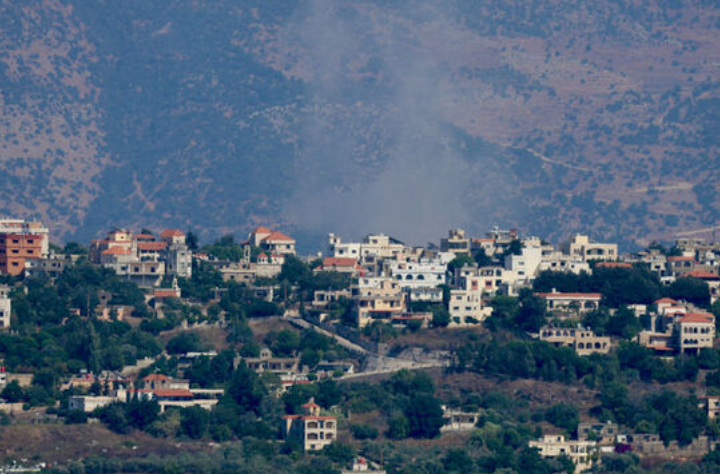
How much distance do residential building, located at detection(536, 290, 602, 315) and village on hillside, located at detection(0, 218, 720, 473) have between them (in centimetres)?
14

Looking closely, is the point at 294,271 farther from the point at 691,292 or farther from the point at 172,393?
the point at 172,393

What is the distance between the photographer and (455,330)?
159875 mm

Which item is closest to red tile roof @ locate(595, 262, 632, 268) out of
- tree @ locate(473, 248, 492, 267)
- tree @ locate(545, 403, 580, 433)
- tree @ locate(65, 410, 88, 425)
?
tree @ locate(473, 248, 492, 267)

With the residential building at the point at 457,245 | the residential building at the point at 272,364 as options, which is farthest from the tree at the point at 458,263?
the residential building at the point at 272,364

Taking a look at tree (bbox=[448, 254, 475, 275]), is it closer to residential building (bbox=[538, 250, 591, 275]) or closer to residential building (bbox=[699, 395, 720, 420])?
residential building (bbox=[538, 250, 591, 275])

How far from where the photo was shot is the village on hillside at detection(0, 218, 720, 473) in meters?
146

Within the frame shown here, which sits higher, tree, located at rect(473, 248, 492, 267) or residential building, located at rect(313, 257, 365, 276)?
tree, located at rect(473, 248, 492, 267)

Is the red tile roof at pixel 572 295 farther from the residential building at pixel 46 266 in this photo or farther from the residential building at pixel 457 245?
the residential building at pixel 46 266

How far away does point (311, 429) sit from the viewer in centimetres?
14362

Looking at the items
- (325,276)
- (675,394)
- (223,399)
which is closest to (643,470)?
(675,394)

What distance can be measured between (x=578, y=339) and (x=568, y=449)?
47.3ft

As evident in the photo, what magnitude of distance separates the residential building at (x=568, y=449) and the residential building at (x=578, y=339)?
1249 cm

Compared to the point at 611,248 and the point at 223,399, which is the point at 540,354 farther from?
the point at 611,248

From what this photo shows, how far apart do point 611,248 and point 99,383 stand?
41.2 metres
